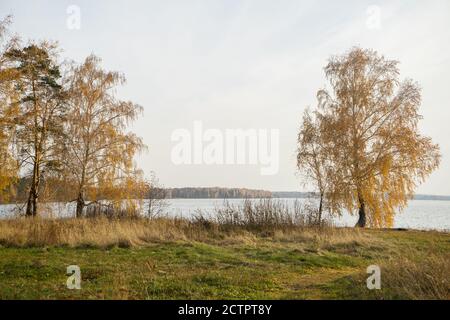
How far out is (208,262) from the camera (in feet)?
36.4

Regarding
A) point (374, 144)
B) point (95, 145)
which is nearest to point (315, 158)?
point (374, 144)

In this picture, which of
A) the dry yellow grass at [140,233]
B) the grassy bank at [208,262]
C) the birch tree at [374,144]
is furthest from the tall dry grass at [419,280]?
the birch tree at [374,144]

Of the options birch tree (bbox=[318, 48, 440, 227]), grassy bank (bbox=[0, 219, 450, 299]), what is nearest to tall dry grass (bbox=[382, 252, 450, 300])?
grassy bank (bbox=[0, 219, 450, 299])

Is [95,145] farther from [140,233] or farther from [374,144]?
[374,144]

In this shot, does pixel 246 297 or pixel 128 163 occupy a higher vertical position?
pixel 128 163

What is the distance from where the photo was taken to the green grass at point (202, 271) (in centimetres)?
770

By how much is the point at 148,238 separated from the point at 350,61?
17.8 metres

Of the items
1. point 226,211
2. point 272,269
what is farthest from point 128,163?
point 272,269

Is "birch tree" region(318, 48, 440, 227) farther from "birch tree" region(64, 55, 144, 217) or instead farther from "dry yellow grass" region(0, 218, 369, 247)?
"birch tree" region(64, 55, 144, 217)

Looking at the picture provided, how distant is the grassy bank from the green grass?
0.08 feet

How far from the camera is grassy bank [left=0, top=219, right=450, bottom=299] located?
7.79m

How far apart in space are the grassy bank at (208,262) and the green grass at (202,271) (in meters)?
0.02
